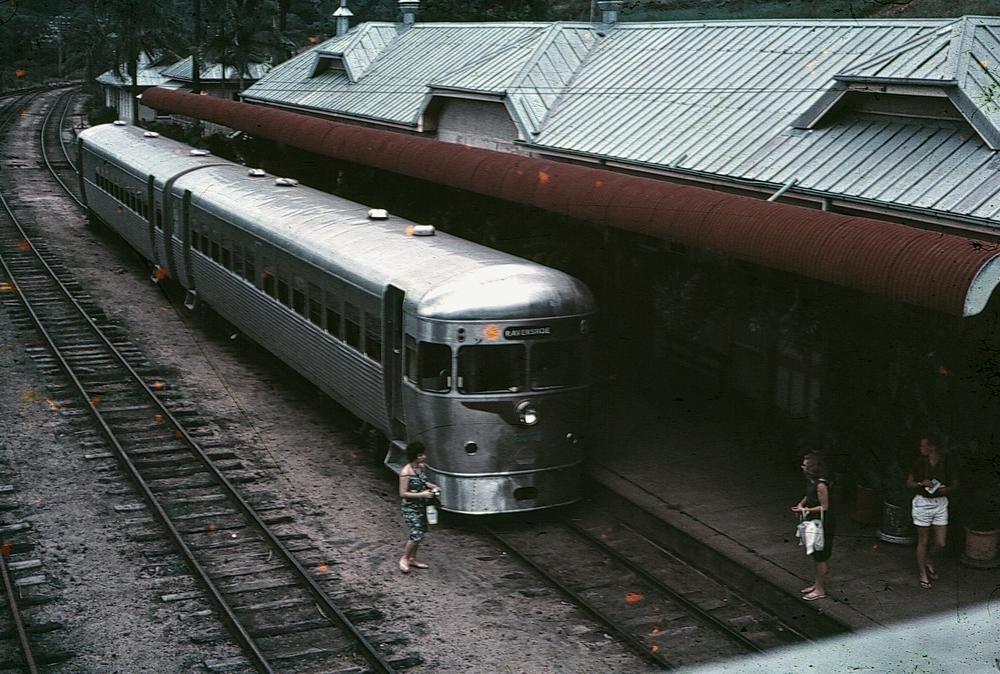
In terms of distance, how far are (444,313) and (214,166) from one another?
13.8 meters

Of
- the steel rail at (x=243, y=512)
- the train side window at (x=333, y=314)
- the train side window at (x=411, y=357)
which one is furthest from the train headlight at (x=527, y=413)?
the train side window at (x=333, y=314)

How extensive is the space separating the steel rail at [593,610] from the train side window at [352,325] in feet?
10.1

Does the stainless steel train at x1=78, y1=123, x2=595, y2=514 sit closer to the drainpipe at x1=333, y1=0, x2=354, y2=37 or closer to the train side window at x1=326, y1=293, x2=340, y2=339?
the train side window at x1=326, y1=293, x2=340, y2=339

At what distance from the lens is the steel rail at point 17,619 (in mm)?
10930

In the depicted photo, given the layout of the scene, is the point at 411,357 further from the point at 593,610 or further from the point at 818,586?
the point at 818,586


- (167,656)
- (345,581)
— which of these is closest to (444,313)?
(345,581)

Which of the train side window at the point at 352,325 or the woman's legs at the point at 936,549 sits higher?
the train side window at the point at 352,325

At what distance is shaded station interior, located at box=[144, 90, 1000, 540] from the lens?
11781 millimetres

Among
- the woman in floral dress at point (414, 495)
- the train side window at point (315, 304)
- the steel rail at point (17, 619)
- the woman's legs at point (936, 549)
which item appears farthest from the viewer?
the train side window at point (315, 304)

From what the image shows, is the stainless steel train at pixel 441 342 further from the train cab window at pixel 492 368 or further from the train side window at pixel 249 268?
the train side window at pixel 249 268

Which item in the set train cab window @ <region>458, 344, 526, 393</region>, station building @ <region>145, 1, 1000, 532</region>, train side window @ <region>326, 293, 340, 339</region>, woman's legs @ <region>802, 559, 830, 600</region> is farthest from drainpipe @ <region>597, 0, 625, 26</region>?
woman's legs @ <region>802, 559, 830, 600</region>

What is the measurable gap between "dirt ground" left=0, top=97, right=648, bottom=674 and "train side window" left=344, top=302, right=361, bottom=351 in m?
1.85

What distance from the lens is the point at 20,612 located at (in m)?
12.1

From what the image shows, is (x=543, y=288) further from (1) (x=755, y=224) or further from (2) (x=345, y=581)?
(2) (x=345, y=581)
